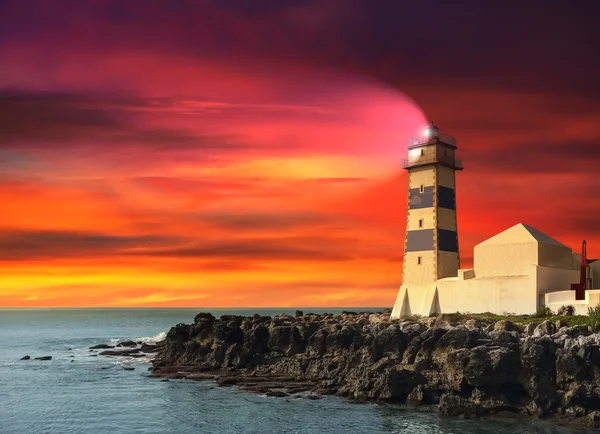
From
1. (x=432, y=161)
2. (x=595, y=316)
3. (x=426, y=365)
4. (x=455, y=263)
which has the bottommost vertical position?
(x=426, y=365)

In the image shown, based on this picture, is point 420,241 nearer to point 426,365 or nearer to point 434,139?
point 434,139

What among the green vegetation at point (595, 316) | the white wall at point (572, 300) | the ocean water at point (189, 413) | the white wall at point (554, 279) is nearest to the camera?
the ocean water at point (189, 413)

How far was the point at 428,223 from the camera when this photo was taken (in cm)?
5288

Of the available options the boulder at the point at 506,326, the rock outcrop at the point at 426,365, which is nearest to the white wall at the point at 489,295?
the rock outcrop at the point at 426,365

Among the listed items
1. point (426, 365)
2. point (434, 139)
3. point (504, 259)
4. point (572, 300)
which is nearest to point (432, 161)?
point (434, 139)

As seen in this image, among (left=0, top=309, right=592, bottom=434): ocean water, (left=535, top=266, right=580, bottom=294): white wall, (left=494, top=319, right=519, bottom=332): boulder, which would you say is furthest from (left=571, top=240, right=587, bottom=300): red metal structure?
(left=0, top=309, right=592, bottom=434): ocean water

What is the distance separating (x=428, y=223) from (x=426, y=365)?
776 inches

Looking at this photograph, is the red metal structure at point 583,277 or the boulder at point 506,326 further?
the red metal structure at point 583,277

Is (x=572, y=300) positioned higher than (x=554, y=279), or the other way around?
(x=554, y=279)

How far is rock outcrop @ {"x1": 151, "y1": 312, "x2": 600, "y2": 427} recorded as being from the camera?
101 ft

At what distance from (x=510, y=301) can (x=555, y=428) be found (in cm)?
1912

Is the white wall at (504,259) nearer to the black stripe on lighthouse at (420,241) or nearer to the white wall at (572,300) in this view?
the white wall at (572,300)

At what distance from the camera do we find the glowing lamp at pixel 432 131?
179ft

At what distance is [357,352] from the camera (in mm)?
38594
